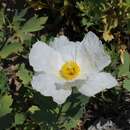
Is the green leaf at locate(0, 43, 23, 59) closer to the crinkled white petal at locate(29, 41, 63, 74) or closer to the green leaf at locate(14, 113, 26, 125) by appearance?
the green leaf at locate(14, 113, 26, 125)

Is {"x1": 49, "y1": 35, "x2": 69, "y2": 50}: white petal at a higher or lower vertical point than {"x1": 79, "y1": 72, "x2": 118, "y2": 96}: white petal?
higher

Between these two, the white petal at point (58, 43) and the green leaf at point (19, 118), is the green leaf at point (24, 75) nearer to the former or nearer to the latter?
the green leaf at point (19, 118)

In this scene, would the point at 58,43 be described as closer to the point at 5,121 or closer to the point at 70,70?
the point at 70,70

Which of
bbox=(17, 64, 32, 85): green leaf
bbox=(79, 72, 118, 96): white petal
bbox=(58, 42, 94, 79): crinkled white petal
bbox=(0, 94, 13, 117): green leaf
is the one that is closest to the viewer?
bbox=(79, 72, 118, 96): white petal

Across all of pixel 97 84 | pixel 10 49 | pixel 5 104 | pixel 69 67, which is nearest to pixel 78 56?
pixel 69 67

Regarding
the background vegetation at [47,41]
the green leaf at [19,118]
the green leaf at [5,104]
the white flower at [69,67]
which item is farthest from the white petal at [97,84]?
the green leaf at [19,118]

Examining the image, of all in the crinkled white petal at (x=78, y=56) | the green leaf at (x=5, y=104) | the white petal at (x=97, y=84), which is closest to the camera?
the white petal at (x=97, y=84)

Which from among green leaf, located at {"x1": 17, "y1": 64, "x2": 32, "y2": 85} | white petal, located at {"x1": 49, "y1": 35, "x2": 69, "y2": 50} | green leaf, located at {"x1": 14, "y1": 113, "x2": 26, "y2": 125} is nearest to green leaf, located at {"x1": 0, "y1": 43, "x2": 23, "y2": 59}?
green leaf, located at {"x1": 17, "y1": 64, "x2": 32, "y2": 85}
